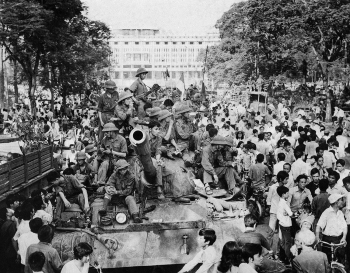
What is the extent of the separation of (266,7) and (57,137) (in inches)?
760

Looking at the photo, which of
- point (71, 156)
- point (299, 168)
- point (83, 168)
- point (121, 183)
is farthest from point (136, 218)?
point (71, 156)

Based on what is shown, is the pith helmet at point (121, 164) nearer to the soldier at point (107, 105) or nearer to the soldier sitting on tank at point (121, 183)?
the soldier sitting on tank at point (121, 183)

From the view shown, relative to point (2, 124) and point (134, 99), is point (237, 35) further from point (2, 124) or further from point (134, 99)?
point (134, 99)

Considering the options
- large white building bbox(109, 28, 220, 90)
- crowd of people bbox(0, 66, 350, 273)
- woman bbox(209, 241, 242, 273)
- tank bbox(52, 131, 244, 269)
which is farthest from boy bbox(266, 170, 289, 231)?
large white building bbox(109, 28, 220, 90)

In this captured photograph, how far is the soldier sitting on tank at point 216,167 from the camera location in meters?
11.3

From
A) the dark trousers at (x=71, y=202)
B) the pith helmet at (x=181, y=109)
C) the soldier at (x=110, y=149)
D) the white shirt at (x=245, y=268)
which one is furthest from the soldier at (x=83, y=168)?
the white shirt at (x=245, y=268)

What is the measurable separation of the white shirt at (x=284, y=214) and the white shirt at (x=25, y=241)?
4.58m

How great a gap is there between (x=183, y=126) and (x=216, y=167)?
1906 mm

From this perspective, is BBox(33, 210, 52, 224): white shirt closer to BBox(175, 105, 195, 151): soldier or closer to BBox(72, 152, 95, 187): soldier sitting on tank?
BBox(72, 152, 95, 187): soldier sitting on tank

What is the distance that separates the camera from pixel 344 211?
35.8 feet

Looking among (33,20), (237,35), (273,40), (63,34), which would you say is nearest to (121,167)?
(33,20)

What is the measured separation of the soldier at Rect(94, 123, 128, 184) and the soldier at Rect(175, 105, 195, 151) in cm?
200

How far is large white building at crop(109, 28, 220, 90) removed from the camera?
119m

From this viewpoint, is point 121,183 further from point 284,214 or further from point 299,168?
point 299,168
